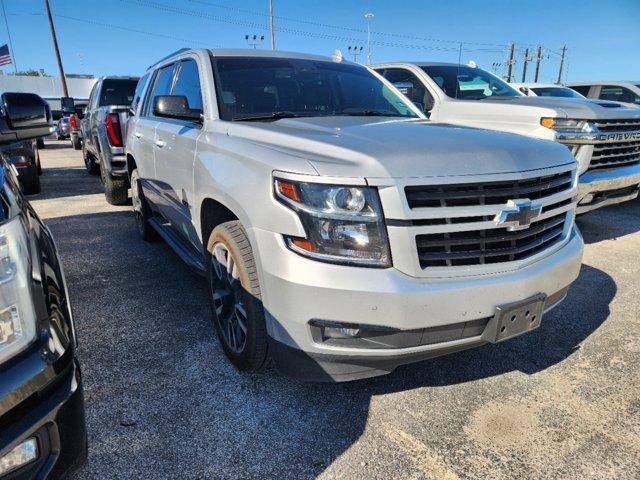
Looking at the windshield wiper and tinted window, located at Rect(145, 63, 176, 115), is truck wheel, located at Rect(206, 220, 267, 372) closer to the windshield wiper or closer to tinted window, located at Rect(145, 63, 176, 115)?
the windshield wiper

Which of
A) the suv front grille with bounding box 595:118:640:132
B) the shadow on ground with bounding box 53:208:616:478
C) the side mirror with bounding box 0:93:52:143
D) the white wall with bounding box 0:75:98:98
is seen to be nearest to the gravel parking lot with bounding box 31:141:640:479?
the shadow on ground with bounding box 53:208:616:478

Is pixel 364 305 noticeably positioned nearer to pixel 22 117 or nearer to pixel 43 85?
pixel 22 117

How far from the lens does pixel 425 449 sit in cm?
218

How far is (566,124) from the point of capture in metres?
5.07

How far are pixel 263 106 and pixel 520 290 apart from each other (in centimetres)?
203

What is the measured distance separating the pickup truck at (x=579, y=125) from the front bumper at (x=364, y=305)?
3178mm

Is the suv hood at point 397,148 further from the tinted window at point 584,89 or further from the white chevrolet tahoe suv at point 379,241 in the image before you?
the tinted window at point 584,89

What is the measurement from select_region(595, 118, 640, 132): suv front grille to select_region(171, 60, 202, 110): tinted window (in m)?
4.17

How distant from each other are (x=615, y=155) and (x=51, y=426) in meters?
5.77

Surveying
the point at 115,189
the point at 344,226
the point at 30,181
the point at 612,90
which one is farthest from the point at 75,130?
the point at 344,226

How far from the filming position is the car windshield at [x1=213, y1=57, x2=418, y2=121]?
319 cm

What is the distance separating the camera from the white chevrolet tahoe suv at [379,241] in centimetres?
196

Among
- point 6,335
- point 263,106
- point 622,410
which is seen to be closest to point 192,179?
point 263,106

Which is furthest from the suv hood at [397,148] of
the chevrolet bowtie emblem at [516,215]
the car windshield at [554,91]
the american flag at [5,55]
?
the american flag at [5,55]
